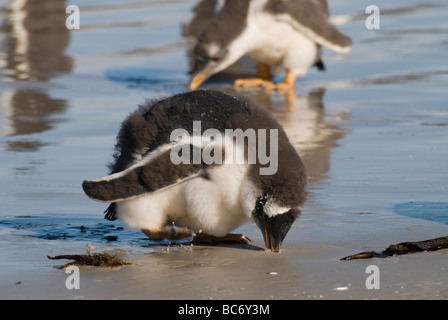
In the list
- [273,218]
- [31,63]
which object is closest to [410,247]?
[273,218]

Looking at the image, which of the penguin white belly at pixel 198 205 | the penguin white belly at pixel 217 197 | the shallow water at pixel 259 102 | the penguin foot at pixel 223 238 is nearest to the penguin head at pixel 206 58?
the shallow water at pixel 259 102

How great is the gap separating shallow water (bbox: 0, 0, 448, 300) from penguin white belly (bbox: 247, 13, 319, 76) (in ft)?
1.03

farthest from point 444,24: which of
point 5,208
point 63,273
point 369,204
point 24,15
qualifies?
point 63,273

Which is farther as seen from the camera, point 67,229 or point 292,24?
point 292,24

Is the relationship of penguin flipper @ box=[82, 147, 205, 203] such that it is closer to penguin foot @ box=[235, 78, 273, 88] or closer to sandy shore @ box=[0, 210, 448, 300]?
sandy shore @ box=[0, 210, 448, 300]

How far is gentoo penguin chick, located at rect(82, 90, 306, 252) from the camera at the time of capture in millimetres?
4574

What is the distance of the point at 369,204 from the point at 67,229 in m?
1.73

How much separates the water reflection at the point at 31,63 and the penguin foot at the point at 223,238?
8.85 feet

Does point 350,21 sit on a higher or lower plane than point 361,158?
higher

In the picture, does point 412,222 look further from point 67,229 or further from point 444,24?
point 444,24

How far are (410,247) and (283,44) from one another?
231 inches

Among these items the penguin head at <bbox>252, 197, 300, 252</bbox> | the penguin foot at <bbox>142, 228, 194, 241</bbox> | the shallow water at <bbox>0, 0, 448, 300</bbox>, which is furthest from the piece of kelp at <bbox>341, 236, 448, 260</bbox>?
the penguin foot at <bbox>142, 228, 194, 241</bbox>

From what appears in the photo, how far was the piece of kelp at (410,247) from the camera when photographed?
14.7 ft
